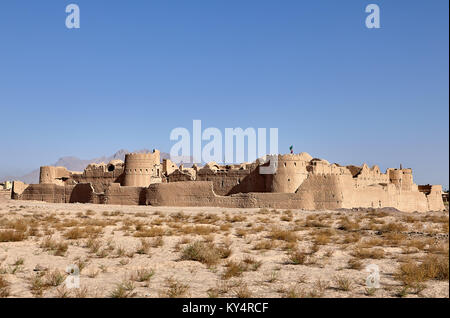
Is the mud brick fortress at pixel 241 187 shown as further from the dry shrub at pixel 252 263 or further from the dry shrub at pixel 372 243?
the dry shrub at pixel 252 263

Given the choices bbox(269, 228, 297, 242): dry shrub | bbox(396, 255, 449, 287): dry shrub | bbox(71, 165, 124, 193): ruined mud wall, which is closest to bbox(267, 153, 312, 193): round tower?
bbox(71, 165, 124, 193): ruined mud wall

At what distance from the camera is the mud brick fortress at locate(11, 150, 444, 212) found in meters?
28.6

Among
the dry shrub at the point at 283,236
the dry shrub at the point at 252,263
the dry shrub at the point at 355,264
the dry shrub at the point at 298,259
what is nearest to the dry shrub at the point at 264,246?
the dry shrub at the point at 283,236

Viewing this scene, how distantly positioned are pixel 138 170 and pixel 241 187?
9.22m

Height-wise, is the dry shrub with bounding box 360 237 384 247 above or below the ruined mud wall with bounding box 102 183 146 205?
below

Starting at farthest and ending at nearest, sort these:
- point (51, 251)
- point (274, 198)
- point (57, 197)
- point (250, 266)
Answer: point (57, 197) < point (274, 198) < point (51, 251) < point (250, 266)

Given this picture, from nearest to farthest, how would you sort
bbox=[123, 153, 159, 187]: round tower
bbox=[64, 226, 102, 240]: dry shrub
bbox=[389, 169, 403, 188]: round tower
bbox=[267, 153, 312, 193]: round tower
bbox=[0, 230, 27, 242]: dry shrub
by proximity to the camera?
bbox=[0, 230, 27, 242]: dry shrub → bbox=[64, 226, 102, 240]: dry shrub → bbox=[267, 153, 312, 193]: round tower → bbox=[123, 153, 159, 187]: round tower → bbox=[389, 169, 403, 188]: round tower

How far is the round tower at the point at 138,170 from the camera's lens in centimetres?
3647

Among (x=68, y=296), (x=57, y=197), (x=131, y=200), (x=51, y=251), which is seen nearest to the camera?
(x=68, y=296)

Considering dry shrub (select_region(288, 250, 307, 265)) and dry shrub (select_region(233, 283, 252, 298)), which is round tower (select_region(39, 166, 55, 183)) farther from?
dry shrub (select_region(233, 283, 252, 298))
